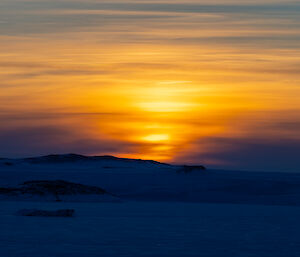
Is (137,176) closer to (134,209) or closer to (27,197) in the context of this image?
(27,197)

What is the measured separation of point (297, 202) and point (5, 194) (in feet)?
32.6

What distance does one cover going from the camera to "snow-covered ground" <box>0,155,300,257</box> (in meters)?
13.1

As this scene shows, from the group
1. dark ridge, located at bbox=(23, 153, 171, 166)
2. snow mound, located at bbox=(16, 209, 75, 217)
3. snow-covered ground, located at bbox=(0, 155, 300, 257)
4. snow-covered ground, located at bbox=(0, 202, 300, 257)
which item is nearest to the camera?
snow-covered ground, located at bbox=(0, 202, 300, 257)

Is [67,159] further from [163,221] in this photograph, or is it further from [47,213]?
[163,221]

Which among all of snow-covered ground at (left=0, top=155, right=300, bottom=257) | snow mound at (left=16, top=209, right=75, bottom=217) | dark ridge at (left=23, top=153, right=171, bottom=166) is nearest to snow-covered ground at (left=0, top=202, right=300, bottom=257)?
snow-covered ground at (left=0, top=155, right=300, bottom=257)

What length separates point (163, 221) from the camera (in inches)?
692

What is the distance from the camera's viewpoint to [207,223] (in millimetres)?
17250

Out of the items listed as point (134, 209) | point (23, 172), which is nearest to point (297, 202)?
point (134, 209)

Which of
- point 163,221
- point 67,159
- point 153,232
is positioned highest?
point 67,159

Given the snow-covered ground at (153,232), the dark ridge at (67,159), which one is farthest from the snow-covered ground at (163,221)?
the dark ridge at (67,159)

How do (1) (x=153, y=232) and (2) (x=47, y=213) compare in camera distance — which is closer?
(1) (x=153, y=232)

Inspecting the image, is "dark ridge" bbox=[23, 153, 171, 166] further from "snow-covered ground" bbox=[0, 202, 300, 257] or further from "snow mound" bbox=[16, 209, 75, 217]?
"snow mound" bbox=[16, 209, 75, 217]

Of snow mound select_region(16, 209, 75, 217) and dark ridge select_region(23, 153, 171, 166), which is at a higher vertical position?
dark ridge select_region(23, 153, 171, 166)

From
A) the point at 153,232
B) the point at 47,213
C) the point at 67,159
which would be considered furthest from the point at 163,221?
the point at 67,159
